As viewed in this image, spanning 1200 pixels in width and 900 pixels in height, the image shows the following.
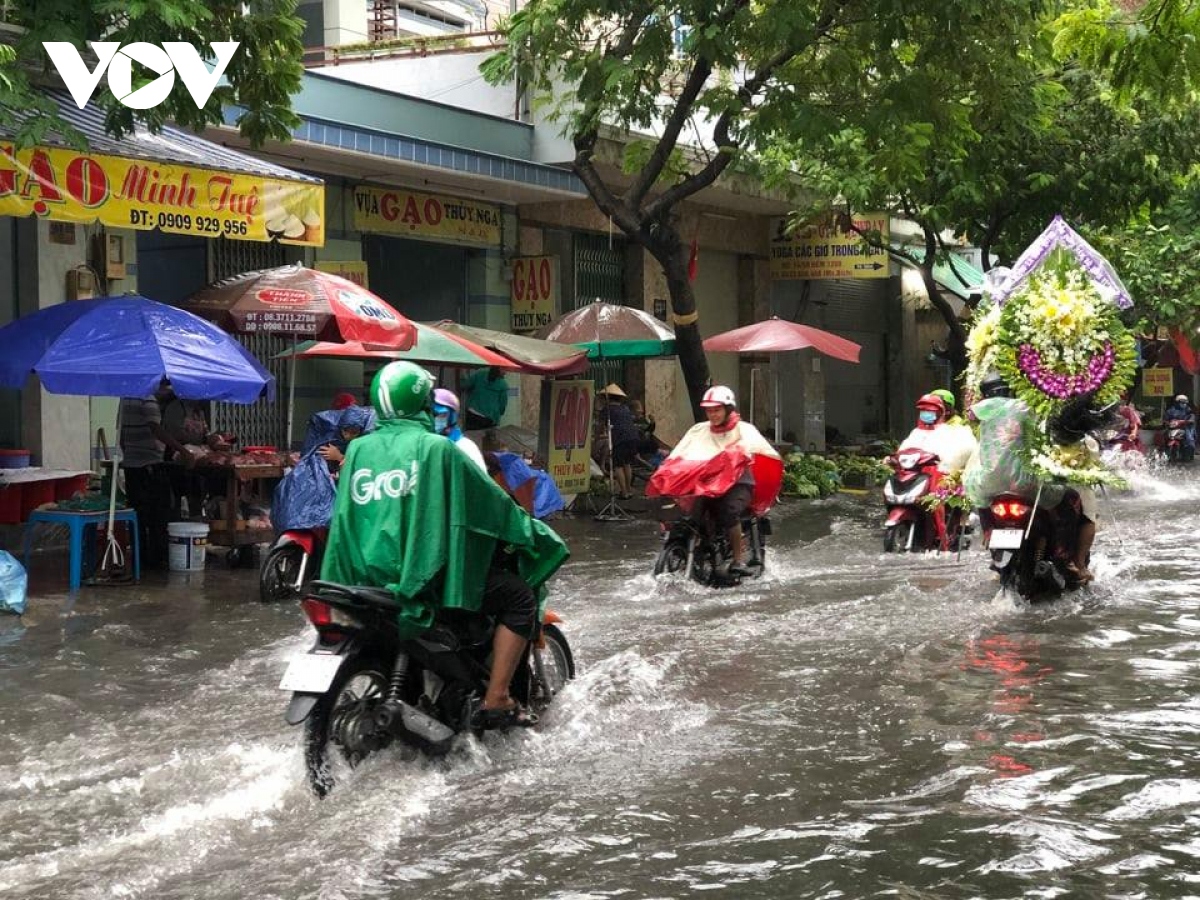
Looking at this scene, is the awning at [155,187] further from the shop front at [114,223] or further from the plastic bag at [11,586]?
the plastic bag at [11,586]

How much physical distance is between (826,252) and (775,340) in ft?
21.2

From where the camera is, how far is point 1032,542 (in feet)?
33.9

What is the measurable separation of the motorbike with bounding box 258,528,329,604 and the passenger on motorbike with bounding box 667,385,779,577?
2.74 metres

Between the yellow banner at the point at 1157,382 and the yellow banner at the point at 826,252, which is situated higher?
the yellow banner at the point at 826,252

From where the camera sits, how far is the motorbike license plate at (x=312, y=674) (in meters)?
5.48

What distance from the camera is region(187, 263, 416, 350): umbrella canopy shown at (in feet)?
41.8

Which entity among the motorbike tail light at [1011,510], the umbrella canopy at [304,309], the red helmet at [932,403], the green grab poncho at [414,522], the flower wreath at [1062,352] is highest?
the umbrella canopy at [304,309]

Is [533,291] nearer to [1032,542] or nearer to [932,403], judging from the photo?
[932,403]

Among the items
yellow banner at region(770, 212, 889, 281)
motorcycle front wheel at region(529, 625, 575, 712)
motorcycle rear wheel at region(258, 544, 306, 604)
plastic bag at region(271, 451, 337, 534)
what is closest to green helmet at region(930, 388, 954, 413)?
plastic bag at region(271, 451, 337, 534)

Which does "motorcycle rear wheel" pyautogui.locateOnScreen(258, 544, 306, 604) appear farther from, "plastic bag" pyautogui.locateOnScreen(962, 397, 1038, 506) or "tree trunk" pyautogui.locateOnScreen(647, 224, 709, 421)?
"tree trunk" pyautogui.locateOnScreen(647, 224, 709, 421)

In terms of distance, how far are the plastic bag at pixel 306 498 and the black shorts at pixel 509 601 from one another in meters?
4.96

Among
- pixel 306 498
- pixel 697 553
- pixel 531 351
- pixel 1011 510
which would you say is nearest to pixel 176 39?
pixel 306 498

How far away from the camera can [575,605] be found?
1105 centimetres

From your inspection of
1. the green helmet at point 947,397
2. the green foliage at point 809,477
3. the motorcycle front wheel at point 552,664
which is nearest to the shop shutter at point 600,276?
the green foliage at point 809,477
